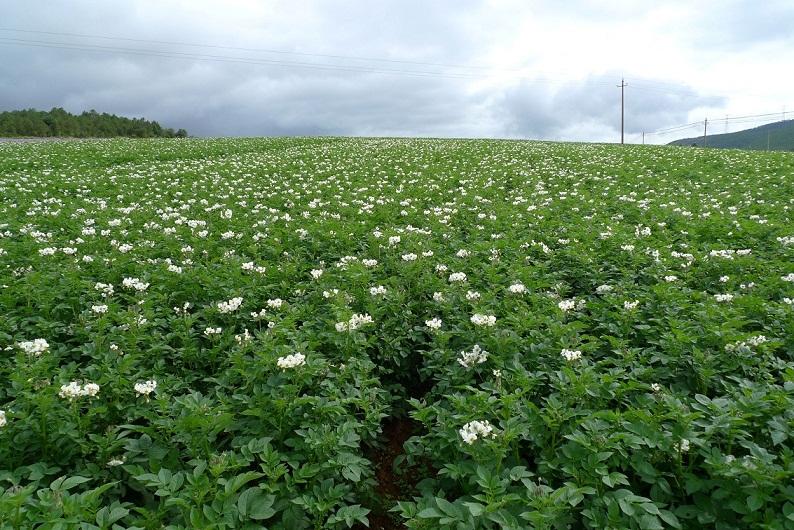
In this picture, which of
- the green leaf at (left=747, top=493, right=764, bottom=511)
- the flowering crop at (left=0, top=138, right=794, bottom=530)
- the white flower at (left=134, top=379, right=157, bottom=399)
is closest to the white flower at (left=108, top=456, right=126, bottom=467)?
the flowering crop at (left=0, top=138, right=794, bottom=530)

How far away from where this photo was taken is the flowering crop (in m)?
2.57

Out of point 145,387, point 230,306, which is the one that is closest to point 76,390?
point 145,387

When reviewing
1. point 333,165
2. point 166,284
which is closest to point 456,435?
point 166,284

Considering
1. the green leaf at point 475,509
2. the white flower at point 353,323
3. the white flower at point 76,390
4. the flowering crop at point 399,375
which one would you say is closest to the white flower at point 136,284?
the flowering crop at point 399,375

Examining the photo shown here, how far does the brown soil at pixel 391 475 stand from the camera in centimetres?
320

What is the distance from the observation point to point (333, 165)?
18688 millimetres

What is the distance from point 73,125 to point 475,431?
87.2 meters

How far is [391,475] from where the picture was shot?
3.63 m

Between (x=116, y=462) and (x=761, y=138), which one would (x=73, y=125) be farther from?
(x=761, y=138)

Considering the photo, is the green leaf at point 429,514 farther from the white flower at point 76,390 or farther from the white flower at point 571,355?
the white flower at point 76,390

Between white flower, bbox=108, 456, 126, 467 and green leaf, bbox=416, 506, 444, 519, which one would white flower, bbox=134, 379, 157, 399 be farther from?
green leaf, bbox=416, 506, 444, 519

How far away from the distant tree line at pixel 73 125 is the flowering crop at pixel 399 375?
6602 cm

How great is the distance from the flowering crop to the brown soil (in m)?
0.03

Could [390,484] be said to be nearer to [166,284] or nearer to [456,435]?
[456,435]
